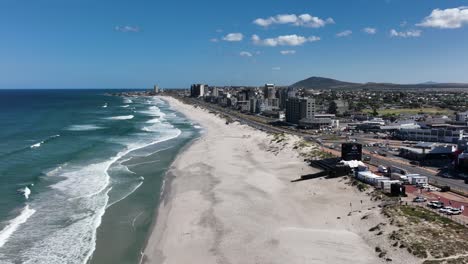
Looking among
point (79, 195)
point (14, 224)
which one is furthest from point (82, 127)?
point (14, 224)

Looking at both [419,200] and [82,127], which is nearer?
[419,200]

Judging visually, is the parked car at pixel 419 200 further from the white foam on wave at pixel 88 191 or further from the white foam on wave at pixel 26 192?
the white foam on wave at pixel 26 192

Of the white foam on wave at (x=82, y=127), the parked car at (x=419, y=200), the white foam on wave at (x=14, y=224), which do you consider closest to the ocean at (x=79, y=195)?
the white foam on wave at (x=14, y=224)

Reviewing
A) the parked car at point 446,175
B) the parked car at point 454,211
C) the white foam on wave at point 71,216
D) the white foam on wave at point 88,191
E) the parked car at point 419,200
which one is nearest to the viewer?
the white foam on wave at point 71,216

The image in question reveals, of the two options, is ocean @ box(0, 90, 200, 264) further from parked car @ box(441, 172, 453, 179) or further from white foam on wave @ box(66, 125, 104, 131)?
parked car @ box(441, 172, 453, 179)

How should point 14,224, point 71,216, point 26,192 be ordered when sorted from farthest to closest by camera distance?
point 26,192 → point 71,216 → point 14,224

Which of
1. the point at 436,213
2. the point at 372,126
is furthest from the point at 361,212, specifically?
the point at 372,126

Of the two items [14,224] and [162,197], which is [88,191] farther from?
[14,224]
